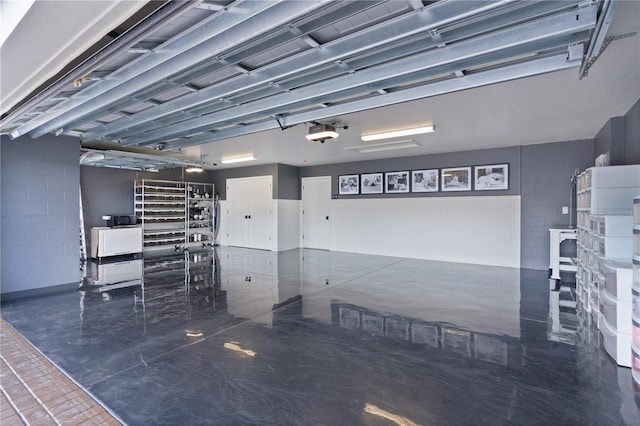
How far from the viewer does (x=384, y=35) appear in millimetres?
1849

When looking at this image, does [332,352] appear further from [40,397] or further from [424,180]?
[424,180]

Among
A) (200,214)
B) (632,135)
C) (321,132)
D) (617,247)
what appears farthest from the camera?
(200,214)

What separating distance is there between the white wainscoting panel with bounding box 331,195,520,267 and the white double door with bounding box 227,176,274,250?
6.22ft

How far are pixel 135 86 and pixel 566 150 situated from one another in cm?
690

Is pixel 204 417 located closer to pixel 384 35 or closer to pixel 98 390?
pixel 98 390

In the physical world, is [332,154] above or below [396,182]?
above

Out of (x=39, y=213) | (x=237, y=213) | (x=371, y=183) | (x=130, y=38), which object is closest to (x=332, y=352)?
(x=130, y=38)

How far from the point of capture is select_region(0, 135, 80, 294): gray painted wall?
4277 millimetres

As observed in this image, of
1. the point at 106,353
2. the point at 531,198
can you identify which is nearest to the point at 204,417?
the point at 106,353

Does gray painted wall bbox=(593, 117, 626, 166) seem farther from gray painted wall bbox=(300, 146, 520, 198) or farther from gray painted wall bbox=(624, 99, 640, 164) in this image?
gray painted wall bbox=(300, 146, 520, 198)

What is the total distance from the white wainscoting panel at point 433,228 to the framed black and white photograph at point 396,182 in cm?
25

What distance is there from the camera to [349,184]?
340 inches

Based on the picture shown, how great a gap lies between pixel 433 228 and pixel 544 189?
2236 millimetres

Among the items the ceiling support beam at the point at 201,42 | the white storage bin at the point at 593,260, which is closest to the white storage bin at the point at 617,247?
the white storage bin at the point at 593,260
